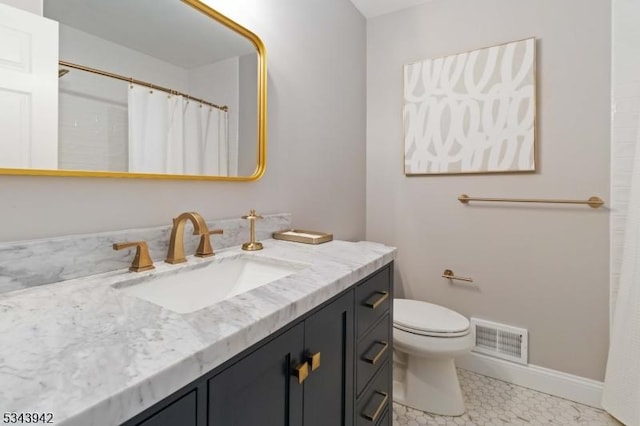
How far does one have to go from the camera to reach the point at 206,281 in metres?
0.98

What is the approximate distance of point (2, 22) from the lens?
2.29 ft

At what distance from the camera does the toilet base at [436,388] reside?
158 cm

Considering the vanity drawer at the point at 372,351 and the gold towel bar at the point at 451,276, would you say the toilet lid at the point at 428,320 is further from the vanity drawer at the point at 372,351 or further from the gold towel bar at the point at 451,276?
the vanity drawer at the point at 372,351

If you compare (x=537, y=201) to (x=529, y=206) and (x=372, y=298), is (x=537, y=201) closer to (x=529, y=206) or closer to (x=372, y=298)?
(x=529, y=206)

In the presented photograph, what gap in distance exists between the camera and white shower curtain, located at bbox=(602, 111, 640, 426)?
4.67 ft

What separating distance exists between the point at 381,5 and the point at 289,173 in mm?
1397

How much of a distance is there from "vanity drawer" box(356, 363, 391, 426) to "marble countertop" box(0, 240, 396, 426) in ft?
1.54

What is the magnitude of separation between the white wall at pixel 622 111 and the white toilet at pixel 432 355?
842mm

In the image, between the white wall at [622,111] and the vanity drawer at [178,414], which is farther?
the white wall at [622,111]

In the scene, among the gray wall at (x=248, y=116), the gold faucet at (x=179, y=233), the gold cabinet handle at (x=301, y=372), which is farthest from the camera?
the gray wall at (x=248, y=116)

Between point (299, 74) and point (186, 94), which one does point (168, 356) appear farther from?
point (299, 74)

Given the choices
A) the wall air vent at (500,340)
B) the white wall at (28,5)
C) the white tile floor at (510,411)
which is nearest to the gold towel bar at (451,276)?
the wall air vent at (500,340)

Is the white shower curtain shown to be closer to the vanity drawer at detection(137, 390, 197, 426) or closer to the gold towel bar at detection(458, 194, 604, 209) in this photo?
the gold towel bar at detection(458, 194, 604, 209)

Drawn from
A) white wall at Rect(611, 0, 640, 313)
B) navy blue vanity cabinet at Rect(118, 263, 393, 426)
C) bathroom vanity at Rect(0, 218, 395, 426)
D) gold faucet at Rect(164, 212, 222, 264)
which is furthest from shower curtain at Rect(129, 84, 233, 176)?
white wall at Rect(611, 0, 640, 313)
